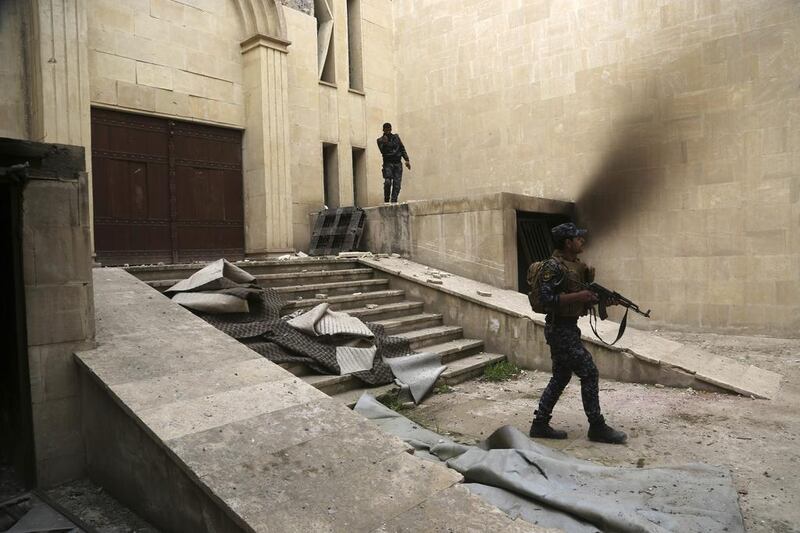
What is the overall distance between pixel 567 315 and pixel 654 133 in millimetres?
6567

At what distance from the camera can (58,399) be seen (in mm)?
3670

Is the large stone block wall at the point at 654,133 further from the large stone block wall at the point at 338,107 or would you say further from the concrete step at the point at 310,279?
the concrete step at the point at 310,279

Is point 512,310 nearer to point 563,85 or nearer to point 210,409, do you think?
point 210,409

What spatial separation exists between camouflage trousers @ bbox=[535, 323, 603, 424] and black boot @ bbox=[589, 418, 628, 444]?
→ 0.14ft

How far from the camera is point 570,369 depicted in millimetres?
4316

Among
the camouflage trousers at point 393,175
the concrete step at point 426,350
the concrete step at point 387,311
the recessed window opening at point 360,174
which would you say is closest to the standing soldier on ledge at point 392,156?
the camouflage trousers at point 393,175

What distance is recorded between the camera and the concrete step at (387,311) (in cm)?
690

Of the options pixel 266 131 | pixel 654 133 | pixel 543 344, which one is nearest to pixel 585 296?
pixel 543 344

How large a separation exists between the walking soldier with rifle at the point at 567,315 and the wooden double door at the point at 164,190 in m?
7.40

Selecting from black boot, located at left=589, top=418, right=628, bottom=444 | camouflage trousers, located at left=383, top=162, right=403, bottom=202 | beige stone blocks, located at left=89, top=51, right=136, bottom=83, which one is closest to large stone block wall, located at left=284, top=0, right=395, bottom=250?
camouflage trousers, located at left=383, top=162, right=403, bottom=202

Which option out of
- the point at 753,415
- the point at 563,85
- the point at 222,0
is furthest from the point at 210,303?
the point at 563,85

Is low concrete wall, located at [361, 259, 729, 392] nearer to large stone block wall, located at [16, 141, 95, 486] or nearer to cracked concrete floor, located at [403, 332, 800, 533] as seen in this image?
cracked concrete floor, located at [403, 332, 800, 533]

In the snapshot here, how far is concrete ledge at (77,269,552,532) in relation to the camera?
2.58 metres

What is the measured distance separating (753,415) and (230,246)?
8.92 m
